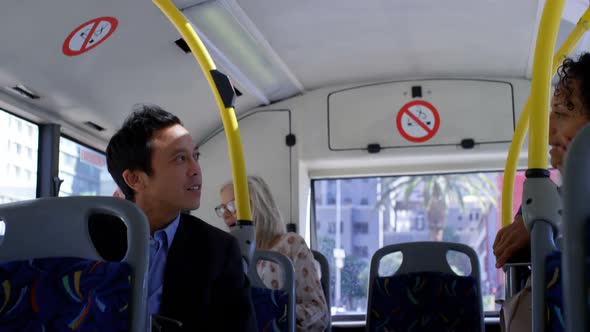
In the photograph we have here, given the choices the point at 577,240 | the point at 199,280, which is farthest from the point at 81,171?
the point at 577,240

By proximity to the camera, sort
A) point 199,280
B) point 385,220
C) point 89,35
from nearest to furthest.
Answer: point 199,280 → point 89,35 → point 385,220

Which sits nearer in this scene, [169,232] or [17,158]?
[169,232]

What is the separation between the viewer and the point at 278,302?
3.24 m

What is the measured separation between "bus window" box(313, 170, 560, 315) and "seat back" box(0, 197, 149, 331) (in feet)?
15.8

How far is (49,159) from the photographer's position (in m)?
4.59

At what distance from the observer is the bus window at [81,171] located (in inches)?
190

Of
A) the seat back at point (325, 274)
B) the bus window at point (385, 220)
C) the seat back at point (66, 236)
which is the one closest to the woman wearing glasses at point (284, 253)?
the seat back at point (325, 274)

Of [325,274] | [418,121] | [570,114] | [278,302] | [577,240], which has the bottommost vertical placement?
[278,302]

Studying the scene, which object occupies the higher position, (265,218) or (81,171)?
(81,171)

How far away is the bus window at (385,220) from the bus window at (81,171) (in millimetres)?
2022

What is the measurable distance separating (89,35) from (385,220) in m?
3.53

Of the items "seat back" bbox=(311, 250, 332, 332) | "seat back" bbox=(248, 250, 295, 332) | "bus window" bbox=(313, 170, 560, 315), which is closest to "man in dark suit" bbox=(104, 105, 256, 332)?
"seat back" bbox=(248, 250, 295, 332)

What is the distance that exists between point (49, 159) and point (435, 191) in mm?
4179

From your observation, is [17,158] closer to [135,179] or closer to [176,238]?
[135,179]
